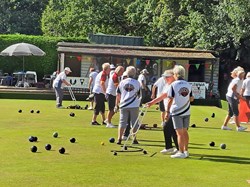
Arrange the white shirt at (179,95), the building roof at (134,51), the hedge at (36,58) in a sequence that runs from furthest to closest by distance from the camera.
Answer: the hedge at (36,58), the building roof at (134,51), the white shirt at (179,95)

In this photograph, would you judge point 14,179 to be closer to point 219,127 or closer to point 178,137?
point 178,137

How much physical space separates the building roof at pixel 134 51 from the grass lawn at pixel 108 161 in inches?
707

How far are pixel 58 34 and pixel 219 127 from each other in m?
32.2

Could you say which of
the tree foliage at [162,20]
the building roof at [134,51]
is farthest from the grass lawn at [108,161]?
the tree foliage at [162,20]

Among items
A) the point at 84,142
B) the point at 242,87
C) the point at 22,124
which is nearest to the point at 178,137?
the point at 84,142

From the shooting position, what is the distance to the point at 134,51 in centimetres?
3653

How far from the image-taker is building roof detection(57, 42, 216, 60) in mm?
35156

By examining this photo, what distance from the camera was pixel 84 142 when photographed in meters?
13.8

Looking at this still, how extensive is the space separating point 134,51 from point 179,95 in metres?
25.0

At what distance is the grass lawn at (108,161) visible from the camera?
367 inches

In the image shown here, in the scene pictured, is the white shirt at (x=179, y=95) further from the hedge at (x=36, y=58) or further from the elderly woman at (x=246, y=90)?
the hedge at (x=36, y=58)

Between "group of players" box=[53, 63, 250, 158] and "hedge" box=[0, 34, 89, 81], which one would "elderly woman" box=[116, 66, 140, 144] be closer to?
"group of players" box=[53, 63, 250, 158]

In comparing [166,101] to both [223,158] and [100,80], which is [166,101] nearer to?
[223,158]

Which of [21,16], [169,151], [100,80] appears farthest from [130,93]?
[21,16]
